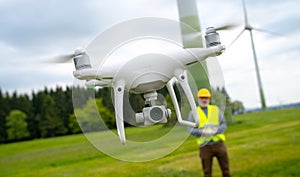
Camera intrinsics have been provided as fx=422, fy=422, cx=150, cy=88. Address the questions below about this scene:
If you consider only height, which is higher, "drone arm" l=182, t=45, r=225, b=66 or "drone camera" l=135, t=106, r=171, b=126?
"drone arm" l=182, t=45, r=225, b=66

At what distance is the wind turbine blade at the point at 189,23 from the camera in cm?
123

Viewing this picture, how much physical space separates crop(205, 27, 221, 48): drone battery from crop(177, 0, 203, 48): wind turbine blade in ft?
0.08

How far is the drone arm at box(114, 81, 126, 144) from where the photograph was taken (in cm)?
116

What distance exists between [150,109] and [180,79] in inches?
4.7

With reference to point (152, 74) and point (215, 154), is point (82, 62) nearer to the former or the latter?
point (152, 74)

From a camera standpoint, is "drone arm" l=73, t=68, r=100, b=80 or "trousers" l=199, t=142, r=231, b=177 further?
"trousers" l=199, t=142, r=231, b=177

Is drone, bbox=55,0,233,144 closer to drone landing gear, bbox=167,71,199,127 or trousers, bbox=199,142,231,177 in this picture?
drone landing gear, bbox=167,71,199,127

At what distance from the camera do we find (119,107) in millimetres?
1174

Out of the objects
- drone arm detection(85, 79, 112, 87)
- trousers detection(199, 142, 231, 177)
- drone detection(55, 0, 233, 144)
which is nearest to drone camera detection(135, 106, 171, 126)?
drone detection(55, 0, 233, 144)

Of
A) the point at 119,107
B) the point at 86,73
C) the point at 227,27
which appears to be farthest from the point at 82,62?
the point at 227,27

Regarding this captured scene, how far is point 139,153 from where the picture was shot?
4.29 feet

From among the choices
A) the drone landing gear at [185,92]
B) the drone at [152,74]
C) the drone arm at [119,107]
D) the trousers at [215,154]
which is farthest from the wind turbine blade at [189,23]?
the trousers at [215,154]

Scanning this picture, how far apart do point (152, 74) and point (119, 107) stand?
0.43 ft

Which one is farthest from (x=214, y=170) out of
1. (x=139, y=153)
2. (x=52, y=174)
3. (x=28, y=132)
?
(x=28, y=132)
